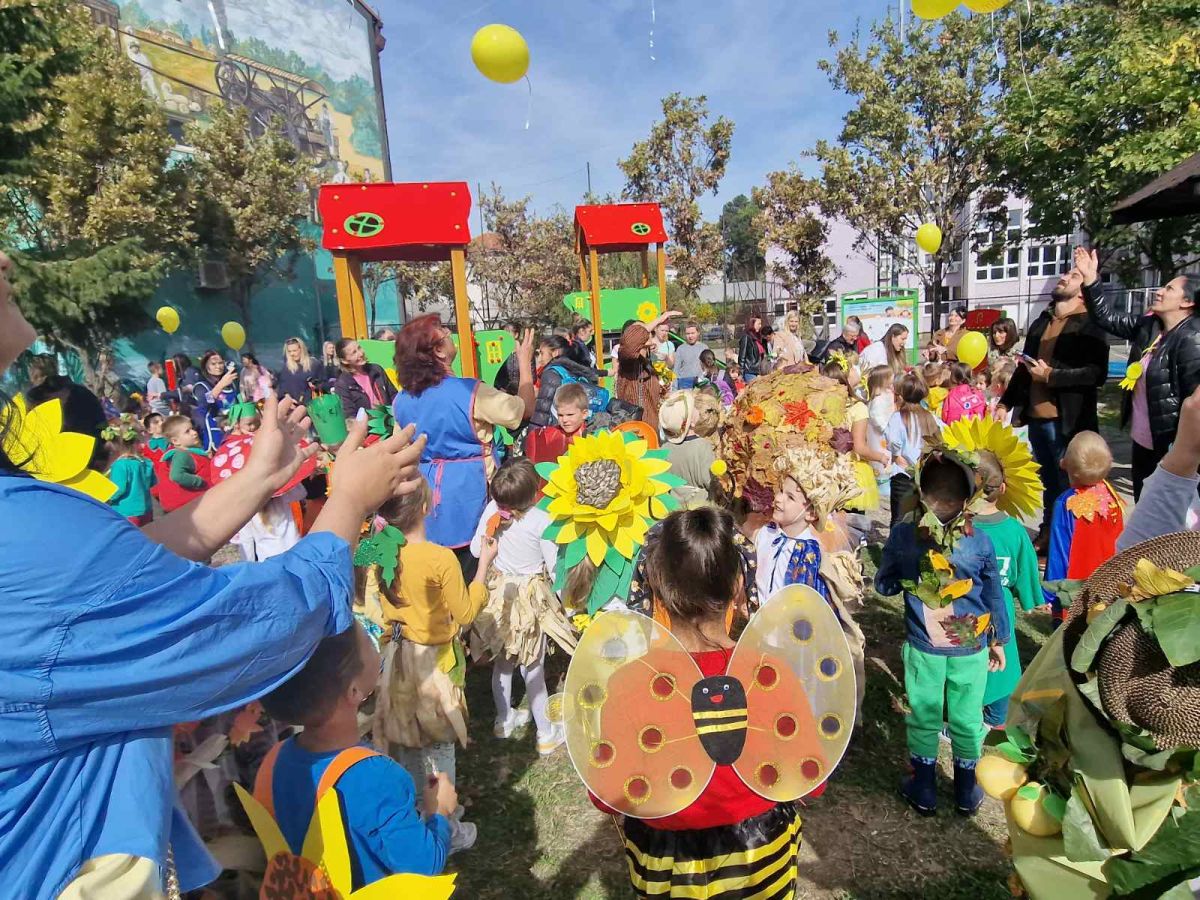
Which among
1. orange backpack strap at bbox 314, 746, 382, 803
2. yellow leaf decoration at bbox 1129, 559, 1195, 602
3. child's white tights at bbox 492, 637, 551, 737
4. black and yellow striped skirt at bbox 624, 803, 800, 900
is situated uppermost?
yellow leaf decoration at bbox 1129, 559, 1195, 602

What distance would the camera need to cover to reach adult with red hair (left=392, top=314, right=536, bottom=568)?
3.60 m

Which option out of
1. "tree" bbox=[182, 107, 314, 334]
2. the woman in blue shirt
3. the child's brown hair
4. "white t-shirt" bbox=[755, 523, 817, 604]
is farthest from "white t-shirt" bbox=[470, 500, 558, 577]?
"tree" bbox=[182, 107, 314, 334]

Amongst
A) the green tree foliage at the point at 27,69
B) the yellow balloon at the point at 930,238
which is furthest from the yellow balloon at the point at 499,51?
the yellow balloon at the point at 930,238

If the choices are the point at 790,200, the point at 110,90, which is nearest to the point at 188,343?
the point at 110,90

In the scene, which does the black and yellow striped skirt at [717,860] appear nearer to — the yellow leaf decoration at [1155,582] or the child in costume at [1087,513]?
the yellow leaf decoration at [1155,582]

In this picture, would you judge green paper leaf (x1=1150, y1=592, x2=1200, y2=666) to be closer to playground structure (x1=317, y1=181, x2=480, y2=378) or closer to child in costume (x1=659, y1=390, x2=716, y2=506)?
child in costume (x1=659, y1=390, x2=716, y2=506)

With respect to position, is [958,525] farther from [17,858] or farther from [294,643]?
[17,858]

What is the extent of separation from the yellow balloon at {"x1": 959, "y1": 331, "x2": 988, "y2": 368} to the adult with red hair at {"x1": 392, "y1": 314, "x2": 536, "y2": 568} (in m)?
5.42

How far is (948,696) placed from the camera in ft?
8.76

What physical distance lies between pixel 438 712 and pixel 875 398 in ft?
15.0

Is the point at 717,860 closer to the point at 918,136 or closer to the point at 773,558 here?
the point at 773,558

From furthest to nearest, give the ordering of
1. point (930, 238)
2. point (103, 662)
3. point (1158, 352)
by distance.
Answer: point (930, 238), point (1158, 352), point (103, 662)

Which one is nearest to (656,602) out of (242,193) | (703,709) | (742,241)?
(703,709)

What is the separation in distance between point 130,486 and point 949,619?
4.83 metres
